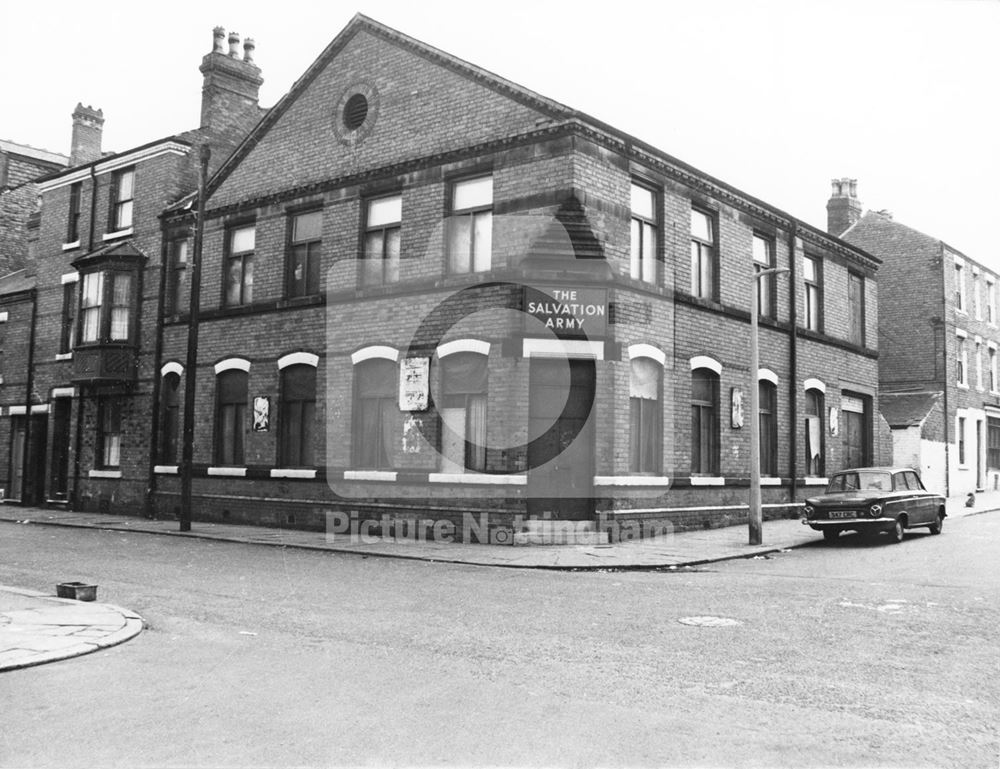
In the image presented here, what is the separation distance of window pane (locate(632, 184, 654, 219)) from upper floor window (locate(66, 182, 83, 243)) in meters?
→ 16.9

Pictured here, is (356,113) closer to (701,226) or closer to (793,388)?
(701,226)

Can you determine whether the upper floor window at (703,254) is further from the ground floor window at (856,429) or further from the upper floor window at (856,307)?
the upper floor window at (856,307)

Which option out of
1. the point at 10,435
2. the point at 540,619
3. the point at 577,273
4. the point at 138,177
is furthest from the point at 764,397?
the point at 10,435

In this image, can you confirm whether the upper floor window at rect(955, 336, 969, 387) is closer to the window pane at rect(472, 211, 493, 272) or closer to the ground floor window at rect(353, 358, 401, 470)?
the window pane at rect(472, 211, 493, 272)

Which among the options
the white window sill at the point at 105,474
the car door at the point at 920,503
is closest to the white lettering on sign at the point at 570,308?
the car door at the point at 920,503

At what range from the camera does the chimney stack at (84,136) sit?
Answer: 1237 inches

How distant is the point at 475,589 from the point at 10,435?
2210cm

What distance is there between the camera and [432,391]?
1809 cm

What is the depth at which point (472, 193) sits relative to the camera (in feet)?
59.7

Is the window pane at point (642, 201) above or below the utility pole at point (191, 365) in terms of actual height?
above

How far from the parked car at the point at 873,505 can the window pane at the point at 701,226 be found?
19.3 feet

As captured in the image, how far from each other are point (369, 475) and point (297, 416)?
9.33ft

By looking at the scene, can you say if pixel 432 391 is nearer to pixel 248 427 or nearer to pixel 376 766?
pixel 248 427

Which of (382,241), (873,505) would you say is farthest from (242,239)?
(873,505)
